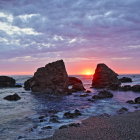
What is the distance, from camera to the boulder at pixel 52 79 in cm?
7400

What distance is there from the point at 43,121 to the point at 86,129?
717 centimetres

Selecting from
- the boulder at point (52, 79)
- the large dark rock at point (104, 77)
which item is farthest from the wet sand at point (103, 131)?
the large dark rock at point (104, 77)

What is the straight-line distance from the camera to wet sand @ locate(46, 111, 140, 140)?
2073 cm

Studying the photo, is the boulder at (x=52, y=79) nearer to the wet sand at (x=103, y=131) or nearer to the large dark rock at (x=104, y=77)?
the large dark rock at (x=104, y=77)

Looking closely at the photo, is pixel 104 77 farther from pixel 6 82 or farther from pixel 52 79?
pixel 6 82

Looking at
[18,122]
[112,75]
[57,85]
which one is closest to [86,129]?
[18,122]

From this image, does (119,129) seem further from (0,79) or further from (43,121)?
(0,79)

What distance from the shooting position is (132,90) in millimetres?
77500

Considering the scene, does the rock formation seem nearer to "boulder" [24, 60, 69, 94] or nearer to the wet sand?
"boulder" [24, 60, 69, 94]

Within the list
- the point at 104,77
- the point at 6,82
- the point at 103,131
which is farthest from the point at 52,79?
the point at 103,131

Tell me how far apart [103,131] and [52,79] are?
52.5 meters

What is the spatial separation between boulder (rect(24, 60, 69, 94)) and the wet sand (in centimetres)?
4627

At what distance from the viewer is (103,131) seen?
2283cm

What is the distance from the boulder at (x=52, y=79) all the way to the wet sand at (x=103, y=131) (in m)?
46.3
